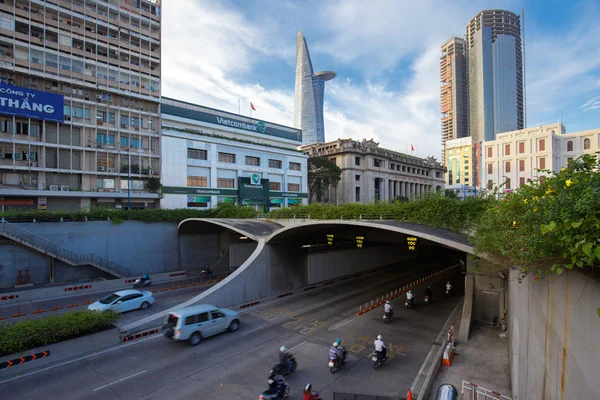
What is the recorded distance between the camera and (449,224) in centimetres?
Answer: 1820

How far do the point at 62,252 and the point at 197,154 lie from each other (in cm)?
2623

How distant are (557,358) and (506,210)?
3.86m

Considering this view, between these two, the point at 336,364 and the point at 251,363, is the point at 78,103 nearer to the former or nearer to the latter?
the point at 251,363

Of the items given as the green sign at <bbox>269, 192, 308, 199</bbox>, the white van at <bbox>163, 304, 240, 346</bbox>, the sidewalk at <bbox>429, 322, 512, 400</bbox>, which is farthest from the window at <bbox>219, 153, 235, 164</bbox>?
the sidewalk at <bbox>429, 322, 512, 400</bbox>

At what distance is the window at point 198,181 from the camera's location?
1964 inches

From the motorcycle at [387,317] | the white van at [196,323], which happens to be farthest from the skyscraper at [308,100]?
the white van at [196,323]

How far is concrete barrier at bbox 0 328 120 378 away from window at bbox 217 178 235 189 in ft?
128

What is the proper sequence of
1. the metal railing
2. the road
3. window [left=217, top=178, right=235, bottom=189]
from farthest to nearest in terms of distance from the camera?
window [left=217, top=178, right=235, bottom=189]
the metal railing
the road

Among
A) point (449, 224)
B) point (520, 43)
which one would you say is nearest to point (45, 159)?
point (449, 224)

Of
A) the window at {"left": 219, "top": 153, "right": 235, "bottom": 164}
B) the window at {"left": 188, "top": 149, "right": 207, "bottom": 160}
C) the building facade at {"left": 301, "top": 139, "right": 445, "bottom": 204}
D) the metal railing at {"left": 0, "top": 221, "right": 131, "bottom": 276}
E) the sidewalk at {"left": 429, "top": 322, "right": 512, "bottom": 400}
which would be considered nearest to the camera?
the sidewalk at {"left": 429, "top": 322, "right": 512, "bottom": 400}

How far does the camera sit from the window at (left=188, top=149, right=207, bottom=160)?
50.2 m

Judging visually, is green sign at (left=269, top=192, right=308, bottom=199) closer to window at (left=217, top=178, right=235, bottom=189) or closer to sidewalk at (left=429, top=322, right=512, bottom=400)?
window at (left=217, top=178, right=235, bottom=189)

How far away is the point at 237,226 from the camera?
27.9m

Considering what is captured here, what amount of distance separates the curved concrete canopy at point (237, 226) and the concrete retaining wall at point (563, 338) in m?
20.1
